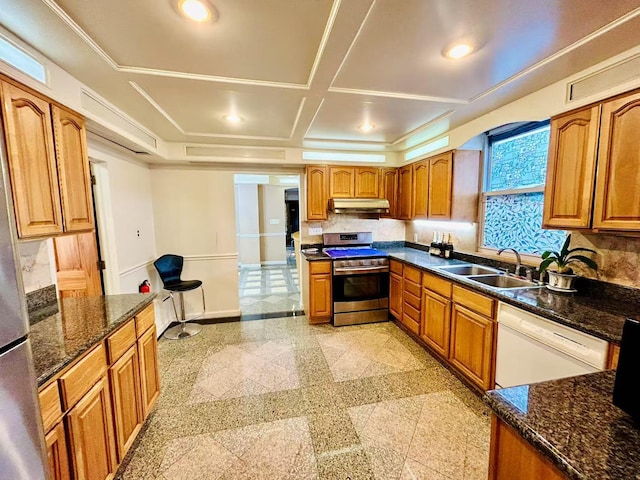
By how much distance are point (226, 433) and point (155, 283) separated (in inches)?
93.9

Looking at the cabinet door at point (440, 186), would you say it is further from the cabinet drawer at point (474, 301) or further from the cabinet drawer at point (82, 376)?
the cabinet drawer at point (82, 376)

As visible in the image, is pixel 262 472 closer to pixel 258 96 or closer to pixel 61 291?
pixel 61 291

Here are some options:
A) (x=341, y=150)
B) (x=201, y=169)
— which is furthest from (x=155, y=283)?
(x=341, y=150)

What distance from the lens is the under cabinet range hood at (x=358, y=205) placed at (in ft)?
12.1

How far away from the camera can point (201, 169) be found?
12.0 ft

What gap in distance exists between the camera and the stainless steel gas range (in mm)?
3551

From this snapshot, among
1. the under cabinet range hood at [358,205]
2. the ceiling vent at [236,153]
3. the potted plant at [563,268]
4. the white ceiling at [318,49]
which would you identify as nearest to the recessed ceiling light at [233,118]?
the white ceiling at [318,49]

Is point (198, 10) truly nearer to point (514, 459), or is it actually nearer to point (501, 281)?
point (514, 459)

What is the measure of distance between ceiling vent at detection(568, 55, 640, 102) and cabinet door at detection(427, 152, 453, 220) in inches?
47.0

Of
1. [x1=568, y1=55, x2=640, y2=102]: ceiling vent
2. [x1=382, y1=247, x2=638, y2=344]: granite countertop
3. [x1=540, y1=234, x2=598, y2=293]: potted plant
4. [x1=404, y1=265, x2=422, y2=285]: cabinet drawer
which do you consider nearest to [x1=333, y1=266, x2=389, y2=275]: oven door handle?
[x1=404, y1=265, x2=422, y2=285]: cabinet drawer

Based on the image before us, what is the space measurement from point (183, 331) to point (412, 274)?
2987 millimetres

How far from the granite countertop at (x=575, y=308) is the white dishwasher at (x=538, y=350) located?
58 millimetres

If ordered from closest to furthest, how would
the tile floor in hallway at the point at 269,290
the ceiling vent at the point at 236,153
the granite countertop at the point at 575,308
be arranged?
the granite countertop at the point at 575,308
the ceiling vent at the point at 236,153
the tile floor in hallway at the point at 269,290

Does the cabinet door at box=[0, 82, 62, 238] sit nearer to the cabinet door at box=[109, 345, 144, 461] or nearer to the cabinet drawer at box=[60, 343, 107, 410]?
the cabinet drawer at box=[60, 343, 107, 410]
